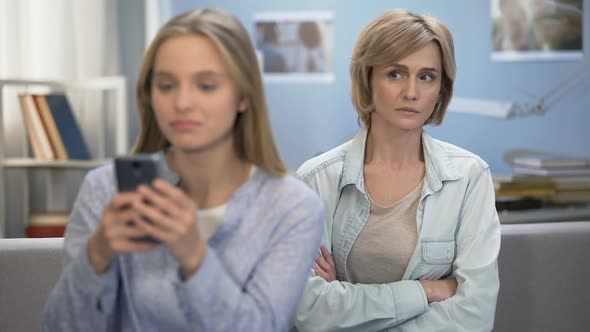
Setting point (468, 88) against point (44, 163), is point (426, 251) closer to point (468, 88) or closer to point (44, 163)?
point (44, 163)

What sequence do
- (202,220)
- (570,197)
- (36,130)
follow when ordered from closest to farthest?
1. (202,220)
2. (570,197)
3. (36,130)

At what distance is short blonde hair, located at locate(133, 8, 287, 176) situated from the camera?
139 centimetres

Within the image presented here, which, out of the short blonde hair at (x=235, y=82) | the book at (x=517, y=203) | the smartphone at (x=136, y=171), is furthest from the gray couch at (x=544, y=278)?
the smartphone at (x=136, y=171)

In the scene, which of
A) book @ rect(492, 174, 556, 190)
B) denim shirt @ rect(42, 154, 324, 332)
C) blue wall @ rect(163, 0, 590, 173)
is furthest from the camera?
blue wall @ rect(163, 0, 590, 173)

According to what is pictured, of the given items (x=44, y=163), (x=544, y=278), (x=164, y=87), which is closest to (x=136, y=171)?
(x=164, y=87)

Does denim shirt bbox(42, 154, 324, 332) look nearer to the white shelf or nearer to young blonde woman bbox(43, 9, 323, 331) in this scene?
young blonde woman bbox(43, 9, 323, 331)

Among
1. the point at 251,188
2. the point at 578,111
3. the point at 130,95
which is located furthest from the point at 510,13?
the point at 251,188

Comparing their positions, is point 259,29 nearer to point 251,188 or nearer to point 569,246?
point 569,246

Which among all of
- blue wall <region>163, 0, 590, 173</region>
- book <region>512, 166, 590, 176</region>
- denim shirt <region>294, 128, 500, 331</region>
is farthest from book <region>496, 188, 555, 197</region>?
blue wall <region>163, 0, 590, 173</region>

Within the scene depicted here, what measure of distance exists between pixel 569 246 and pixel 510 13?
8.53ft

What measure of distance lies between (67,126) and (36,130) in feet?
0.50

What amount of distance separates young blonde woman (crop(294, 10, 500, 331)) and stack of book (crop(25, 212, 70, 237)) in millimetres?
2355

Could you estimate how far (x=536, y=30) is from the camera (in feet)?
15.6

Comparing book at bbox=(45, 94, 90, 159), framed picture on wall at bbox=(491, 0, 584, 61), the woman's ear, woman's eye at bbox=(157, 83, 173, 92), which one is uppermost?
framed picture on wall at bbox=(491, 0, 584, 61)
